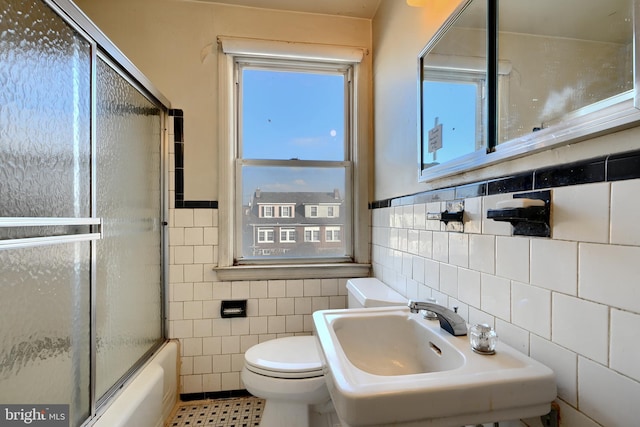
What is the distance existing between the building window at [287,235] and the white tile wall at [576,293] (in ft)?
3.95

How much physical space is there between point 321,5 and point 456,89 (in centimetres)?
123

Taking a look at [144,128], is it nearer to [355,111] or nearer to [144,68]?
[144,68]

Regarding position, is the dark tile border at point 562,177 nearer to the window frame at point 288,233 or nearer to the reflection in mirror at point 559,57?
the reflection in mirror at point 559,57

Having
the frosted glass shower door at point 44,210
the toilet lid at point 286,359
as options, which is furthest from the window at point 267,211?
the frosted glass shower door at point 44,210

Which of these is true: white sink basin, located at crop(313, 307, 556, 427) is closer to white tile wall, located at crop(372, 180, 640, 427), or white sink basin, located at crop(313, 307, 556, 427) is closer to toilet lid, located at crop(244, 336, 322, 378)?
white tile wall, located at crop(372, 180, 640, 427)

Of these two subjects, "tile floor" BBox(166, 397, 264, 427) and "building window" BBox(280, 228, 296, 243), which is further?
"building window" BBox(280, 228, 296, 243)

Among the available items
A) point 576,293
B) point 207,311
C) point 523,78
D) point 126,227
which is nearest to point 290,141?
point 126,227

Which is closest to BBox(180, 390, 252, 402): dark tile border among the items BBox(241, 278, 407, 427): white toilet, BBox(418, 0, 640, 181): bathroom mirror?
BBox(241, 278, 407, 427): white toilet

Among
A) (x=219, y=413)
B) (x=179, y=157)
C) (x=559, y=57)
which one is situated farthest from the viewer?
(x=179, y=157)

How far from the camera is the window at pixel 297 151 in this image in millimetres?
1791

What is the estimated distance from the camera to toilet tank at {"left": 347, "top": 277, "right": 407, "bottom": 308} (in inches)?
48.2

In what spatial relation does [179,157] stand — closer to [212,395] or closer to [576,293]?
[212,395]

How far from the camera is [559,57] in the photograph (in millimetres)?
659
